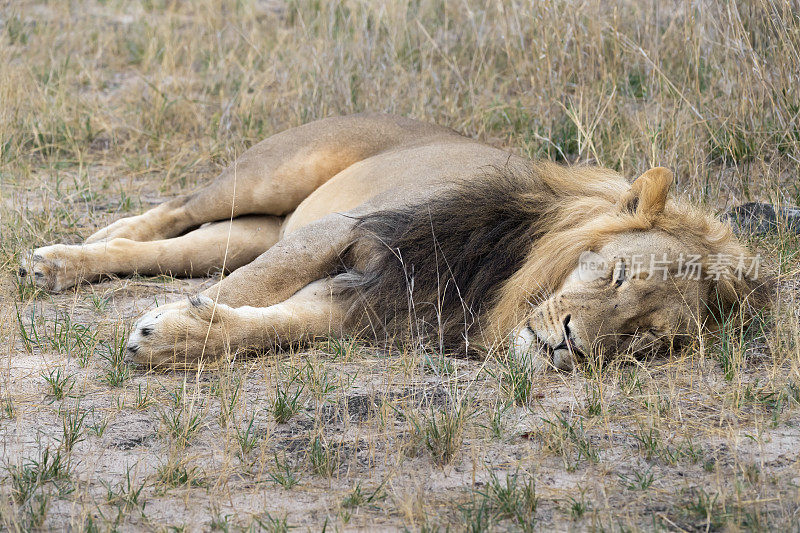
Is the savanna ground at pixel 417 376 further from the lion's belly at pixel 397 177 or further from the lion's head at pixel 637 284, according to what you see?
the lion's belly at pixel 397 177

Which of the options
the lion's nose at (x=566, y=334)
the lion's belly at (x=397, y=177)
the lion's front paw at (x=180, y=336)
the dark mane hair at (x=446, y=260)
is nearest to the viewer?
the lion's nose at (x=566, y=334)

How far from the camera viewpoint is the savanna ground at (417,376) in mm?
2348

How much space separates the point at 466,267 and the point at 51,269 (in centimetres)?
185

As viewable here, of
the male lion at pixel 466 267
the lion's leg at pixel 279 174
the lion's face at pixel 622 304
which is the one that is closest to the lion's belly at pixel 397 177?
the male lion at pixel 466 267

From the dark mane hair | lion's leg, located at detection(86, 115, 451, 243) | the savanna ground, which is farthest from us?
lion's leg, located at detection(86, 115, 451, 243)

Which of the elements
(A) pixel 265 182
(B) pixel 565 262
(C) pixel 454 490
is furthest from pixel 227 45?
(C) pixel 454 490

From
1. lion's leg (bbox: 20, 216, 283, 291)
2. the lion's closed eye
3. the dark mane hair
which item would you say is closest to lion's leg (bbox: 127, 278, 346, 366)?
the dark mane hair

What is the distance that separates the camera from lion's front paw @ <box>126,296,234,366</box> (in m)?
3.11

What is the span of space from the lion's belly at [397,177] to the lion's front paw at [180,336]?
94cm

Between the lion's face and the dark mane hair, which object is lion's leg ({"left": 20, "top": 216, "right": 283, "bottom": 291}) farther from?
the lion's face

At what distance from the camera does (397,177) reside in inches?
164

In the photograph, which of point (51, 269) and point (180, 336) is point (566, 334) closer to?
point (180, 336)

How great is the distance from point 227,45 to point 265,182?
11.4 feet

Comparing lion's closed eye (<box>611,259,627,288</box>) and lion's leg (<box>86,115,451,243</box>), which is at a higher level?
lion's closed eye (<box>611,259,627,288</box>)
